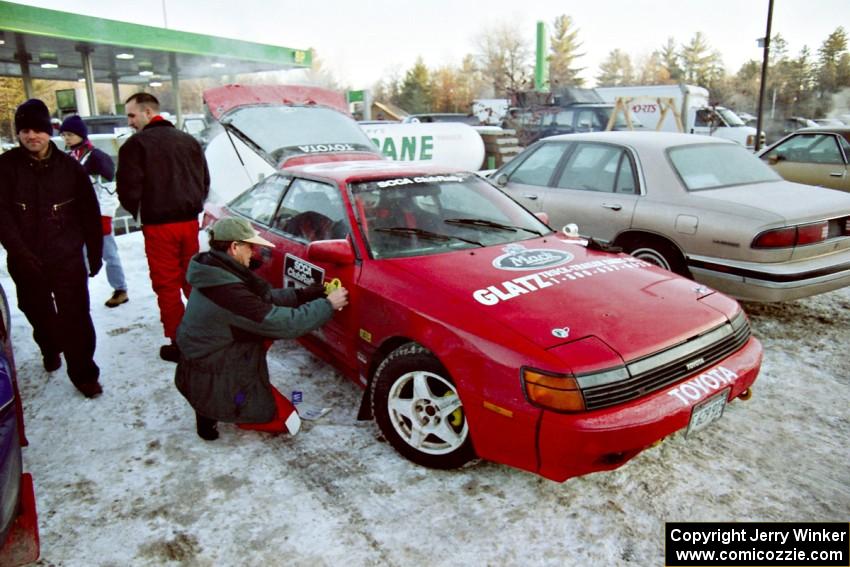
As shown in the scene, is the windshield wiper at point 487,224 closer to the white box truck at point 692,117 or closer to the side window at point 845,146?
the side window at point 845,146

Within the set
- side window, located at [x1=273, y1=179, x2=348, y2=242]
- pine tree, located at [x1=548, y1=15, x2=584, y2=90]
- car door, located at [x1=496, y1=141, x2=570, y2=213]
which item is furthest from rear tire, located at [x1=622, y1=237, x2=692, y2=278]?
pine tree, located at [x1=548, y1=15, x2=584, y2=90]

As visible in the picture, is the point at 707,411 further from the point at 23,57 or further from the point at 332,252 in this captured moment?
the point at 23,57

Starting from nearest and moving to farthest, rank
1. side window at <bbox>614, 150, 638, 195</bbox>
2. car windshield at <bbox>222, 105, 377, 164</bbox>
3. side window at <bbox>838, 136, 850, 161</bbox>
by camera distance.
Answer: side window at <bbox>614, 150, 638, 195</bbox> < car windshield at <bbox>222, 105, 377, 164</bbox> < side window at <bbox>838, 136, 850, 161</bbox>

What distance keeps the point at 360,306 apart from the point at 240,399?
775mm

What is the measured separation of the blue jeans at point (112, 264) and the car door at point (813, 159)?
8.17 m

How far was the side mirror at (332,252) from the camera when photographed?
3113 millimetres

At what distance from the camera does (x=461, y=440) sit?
2.65 meters

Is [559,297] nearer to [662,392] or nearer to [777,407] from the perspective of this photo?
[662,392]

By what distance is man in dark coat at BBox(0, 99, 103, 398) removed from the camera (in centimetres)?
332

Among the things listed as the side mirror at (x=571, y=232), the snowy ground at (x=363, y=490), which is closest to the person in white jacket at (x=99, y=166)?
the snowy ground at (x=363, y=490)

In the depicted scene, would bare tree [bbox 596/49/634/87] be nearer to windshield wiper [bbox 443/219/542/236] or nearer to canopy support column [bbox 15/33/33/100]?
canopy support column [bbox 15/33/33/100]

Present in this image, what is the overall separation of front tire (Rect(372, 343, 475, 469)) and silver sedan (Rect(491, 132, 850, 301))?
8.97 feet

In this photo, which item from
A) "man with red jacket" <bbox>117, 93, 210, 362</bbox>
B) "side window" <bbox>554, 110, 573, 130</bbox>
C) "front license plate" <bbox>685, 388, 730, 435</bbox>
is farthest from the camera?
"side window" <bbox>554, 110, 573, 130</bbox>

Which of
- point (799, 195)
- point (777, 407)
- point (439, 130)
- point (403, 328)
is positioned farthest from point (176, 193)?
point (439, 130)
